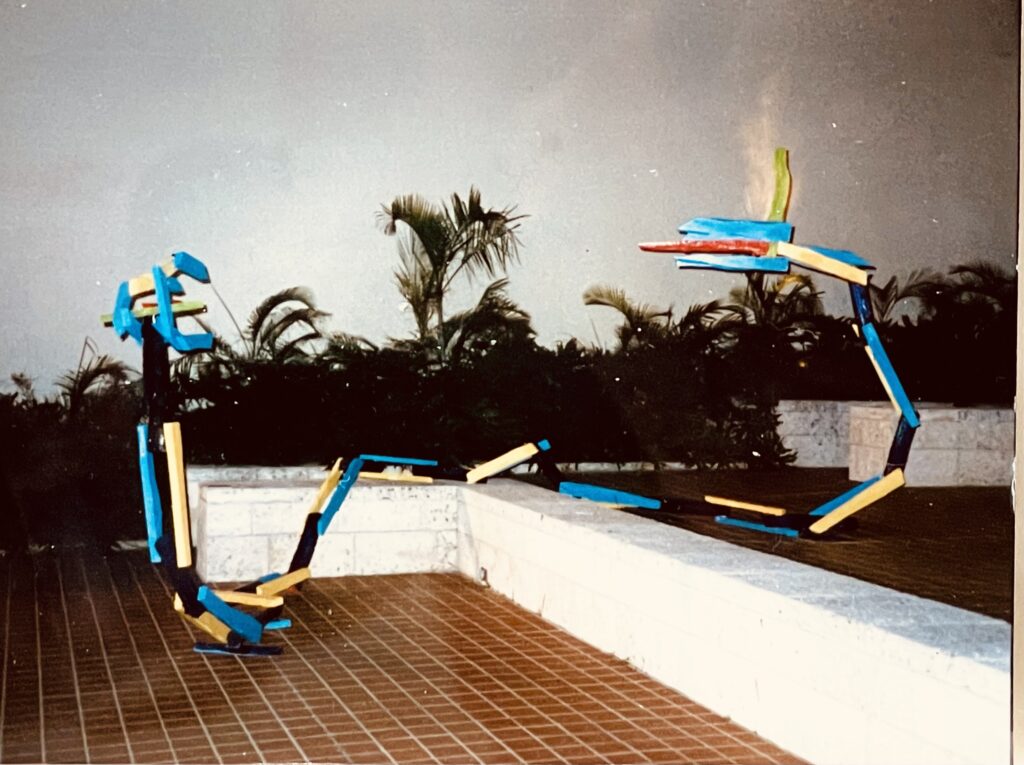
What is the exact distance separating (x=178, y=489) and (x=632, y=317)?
728 centimetres

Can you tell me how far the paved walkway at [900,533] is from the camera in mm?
5699

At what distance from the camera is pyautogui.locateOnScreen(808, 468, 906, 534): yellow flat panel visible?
5832 millimetres

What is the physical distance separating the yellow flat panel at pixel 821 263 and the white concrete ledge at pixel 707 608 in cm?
120

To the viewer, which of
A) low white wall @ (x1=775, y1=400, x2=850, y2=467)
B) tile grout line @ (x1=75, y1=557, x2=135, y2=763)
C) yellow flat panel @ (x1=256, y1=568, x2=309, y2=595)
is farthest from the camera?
low white wall @ (x1=775, y1=400, x2=850, y2=467)

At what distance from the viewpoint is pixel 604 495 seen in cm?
634

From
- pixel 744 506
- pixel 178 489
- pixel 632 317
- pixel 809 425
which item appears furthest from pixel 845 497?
pixel 809 425

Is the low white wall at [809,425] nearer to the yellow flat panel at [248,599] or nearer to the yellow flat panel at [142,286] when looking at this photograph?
the yellow flat panel at [248,599]

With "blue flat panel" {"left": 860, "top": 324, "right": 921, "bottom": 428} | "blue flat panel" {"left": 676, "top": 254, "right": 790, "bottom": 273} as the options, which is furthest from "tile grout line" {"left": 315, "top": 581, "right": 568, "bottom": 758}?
"blue flat panel" {"left": 860, "top": 324, "right": 921, "bottom": 428}

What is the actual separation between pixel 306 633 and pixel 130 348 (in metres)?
4.55

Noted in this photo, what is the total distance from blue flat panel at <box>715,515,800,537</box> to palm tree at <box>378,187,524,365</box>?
3.94 meters

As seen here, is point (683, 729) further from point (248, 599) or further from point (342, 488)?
point (342, 488)

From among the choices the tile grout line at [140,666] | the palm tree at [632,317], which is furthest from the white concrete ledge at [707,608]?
the palm tree at [632,317]

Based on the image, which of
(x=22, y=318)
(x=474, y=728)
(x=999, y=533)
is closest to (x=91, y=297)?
(x=22, y=318)

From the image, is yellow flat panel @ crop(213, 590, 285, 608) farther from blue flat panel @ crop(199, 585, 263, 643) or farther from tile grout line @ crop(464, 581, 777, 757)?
tile grout line @ crop(464, 581, 777, 757)
